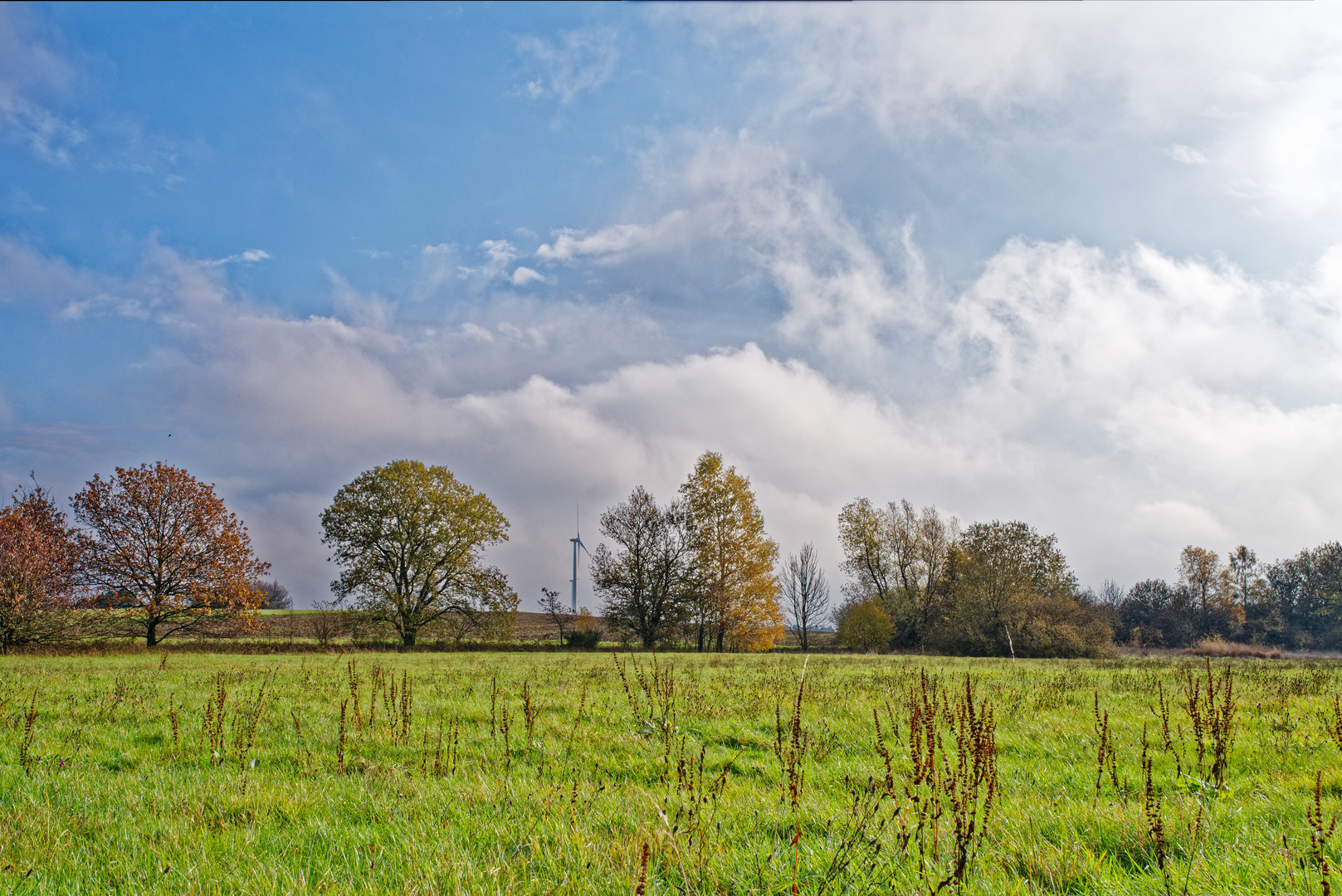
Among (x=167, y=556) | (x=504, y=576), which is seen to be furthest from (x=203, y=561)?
(x=504, y=576)

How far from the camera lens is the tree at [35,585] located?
100 feet

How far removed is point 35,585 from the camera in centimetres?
3144

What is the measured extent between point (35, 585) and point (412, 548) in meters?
17.9

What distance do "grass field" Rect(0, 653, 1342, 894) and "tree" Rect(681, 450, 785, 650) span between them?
31791 millimetres

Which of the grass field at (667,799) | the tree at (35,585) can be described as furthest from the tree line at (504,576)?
the grass field at (667,799)

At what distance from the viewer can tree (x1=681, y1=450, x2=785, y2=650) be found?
139 ft

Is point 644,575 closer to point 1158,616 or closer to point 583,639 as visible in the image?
point 583,639

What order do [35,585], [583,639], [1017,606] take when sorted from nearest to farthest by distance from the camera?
[35,585] < [1017,606] < [583,639]

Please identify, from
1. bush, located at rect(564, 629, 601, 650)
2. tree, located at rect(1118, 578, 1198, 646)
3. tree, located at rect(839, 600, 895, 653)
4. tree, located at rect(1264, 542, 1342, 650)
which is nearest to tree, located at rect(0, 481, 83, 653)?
bush, located at rect(564, 629, 601, 650)

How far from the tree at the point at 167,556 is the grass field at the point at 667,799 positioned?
3171 cm

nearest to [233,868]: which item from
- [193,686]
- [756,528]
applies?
[193,686]

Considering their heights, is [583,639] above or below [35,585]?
below

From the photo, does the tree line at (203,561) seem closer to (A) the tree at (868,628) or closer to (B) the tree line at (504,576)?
(B) the tree line at (504,576)

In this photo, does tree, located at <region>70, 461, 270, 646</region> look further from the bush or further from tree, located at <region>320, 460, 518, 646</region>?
the bush
